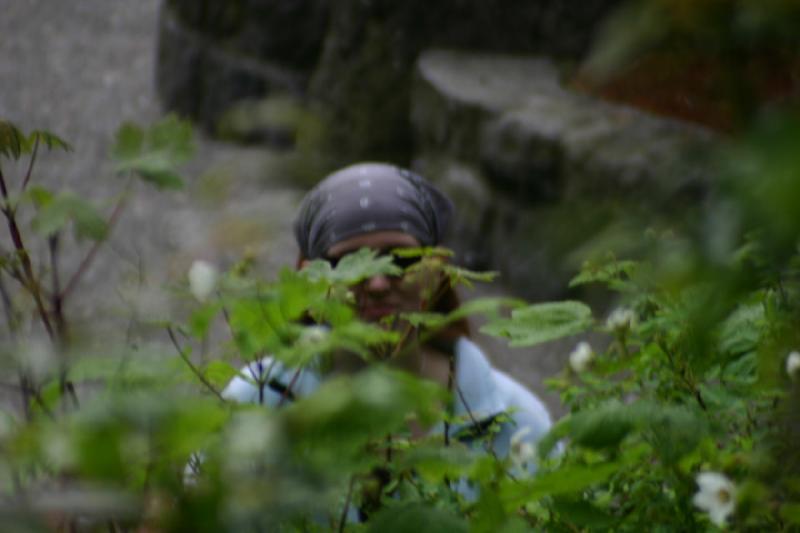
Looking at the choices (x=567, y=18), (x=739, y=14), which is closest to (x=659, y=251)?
(x=739, y=14)

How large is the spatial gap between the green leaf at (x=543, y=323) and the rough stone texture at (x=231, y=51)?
26.4ft

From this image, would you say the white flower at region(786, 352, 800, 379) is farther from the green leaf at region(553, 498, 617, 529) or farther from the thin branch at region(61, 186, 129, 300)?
the thin branch at region(61, 186, 129, 300)

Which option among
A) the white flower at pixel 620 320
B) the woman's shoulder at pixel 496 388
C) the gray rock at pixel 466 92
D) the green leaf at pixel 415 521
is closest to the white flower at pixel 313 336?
the green leaf at pixel 415 521

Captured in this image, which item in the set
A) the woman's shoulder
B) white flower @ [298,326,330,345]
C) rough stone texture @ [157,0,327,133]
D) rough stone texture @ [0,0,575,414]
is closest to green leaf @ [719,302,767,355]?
white flower @ [298,326,330,345]

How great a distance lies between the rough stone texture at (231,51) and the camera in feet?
30.6

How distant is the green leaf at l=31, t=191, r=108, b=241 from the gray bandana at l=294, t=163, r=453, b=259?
110 centimetres

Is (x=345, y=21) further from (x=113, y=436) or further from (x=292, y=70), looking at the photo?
(x=113, y=436)

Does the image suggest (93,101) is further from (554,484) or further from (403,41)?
(554,484)

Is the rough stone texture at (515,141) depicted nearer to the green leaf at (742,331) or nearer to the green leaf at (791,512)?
the green leaf at (742,331)

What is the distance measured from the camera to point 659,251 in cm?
76

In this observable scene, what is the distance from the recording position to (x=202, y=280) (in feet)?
3.40

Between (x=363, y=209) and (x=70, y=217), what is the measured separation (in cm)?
128

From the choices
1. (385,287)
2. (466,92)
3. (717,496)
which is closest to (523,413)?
(385,287)

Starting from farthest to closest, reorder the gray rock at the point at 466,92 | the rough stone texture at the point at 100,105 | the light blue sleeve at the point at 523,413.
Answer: the gray rock at the point at 466,92 < the rough stone texture at the point at 100,105 < the light blue sleeve at the point at 523,413
